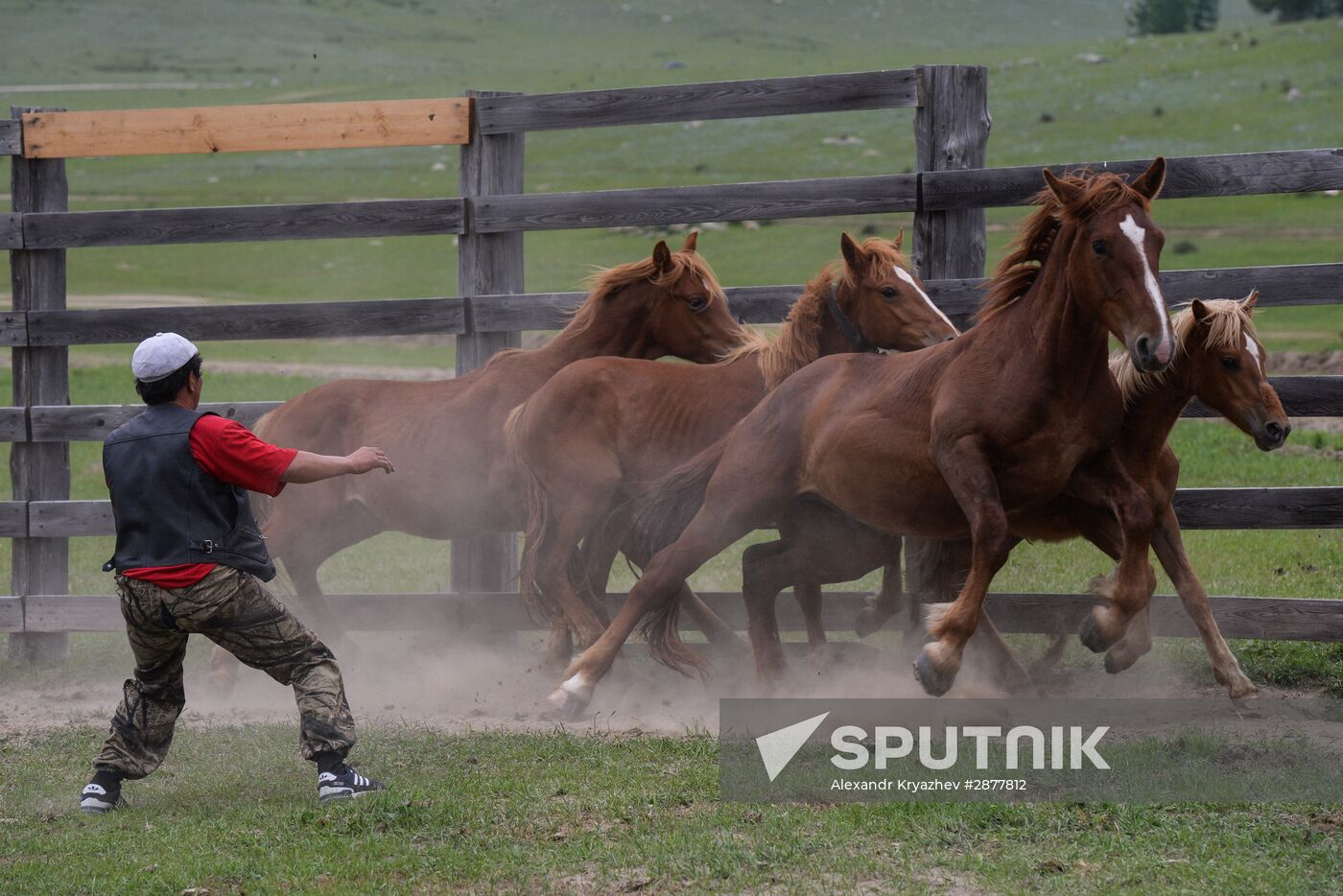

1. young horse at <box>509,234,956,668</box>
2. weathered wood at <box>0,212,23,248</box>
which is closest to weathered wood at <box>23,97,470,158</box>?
weathered wood at <box>0,212,23,248</box>

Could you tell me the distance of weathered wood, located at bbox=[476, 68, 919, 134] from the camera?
7.89m

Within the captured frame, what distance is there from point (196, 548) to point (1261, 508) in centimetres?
523

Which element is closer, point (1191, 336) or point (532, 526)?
point (1191, 336)

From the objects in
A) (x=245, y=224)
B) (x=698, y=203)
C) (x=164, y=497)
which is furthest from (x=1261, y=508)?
(x=245, y=224)

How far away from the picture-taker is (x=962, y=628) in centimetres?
590

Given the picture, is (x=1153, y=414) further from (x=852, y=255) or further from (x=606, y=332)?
(x=606, y=332)

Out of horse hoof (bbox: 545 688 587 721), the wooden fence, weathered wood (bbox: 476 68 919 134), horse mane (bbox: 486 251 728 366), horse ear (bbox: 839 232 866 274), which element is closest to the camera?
horse hoof (bbox: 545 688 587 721)

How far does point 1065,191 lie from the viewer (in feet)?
19.4

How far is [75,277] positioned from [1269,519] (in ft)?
106

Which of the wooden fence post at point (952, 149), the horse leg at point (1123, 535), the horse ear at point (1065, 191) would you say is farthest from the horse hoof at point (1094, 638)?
the horse ear at point (1065, 191)

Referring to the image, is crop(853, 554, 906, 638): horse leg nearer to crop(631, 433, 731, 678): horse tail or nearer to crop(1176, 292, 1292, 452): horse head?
crop(631, 433, 731, 678): horse tail

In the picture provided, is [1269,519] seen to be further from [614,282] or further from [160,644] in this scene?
[160,644]

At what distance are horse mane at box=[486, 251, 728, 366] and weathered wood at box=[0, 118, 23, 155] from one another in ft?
11.2

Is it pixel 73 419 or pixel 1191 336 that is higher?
pixel 1191 336
